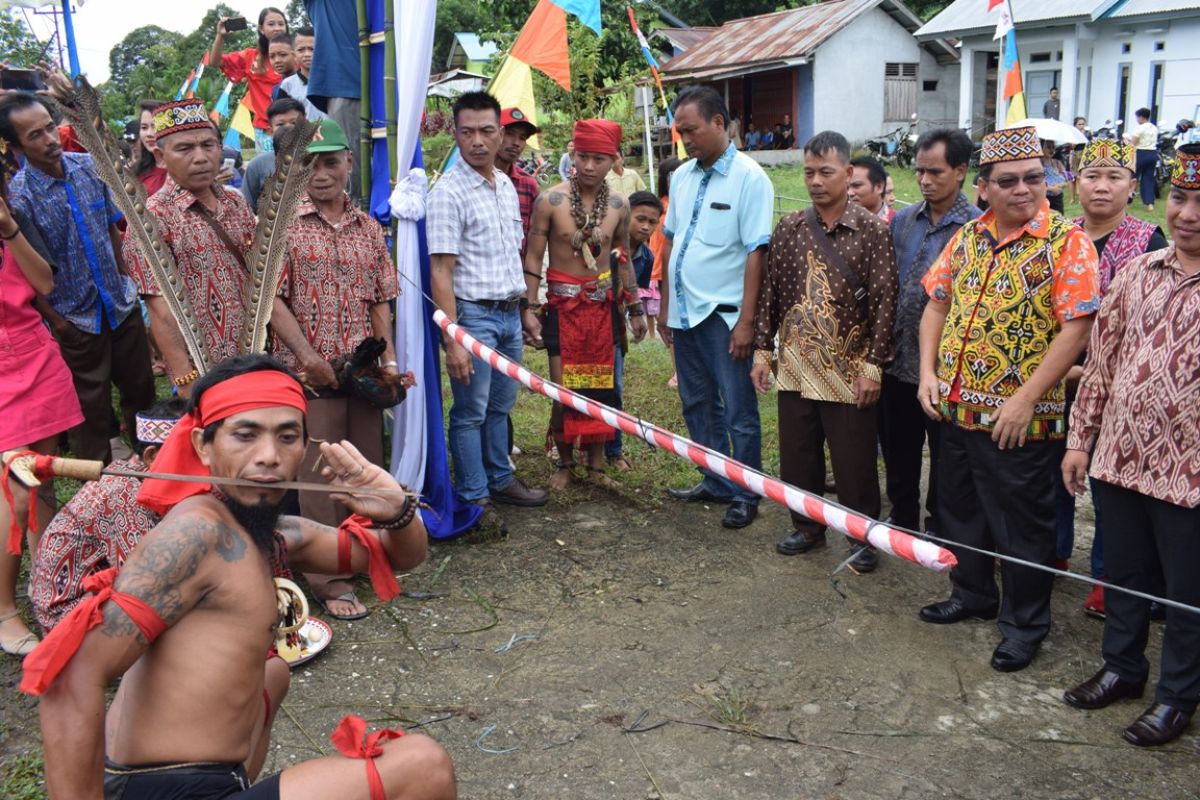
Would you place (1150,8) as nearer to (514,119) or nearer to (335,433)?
(514,119)

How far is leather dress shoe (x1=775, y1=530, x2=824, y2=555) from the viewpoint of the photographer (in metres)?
5.01

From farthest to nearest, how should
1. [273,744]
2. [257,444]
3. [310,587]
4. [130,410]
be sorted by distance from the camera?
1. [130,410]
2. [310,587]
3. [273,744]
4. [257,444]

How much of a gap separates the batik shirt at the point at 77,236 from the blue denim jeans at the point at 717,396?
294 centimetres

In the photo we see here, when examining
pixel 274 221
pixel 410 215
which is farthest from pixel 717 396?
pixel 274 221

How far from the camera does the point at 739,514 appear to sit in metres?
5.36

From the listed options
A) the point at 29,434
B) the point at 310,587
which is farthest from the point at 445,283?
the point at 29,434

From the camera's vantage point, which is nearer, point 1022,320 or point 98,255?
point 1022,320

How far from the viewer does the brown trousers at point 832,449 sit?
187 inches

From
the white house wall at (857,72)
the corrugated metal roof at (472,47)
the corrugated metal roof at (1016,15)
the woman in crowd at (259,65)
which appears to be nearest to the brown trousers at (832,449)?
the woman in crowd at (259,65)

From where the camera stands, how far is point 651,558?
4992 mm

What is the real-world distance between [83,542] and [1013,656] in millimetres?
3389

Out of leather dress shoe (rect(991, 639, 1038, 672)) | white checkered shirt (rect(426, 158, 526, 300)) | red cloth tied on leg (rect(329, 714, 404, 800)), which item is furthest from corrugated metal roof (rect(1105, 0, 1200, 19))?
red cloth tied on leg (rect(329, 714, 404, 800))

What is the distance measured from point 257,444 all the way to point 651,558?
2908 millimetres

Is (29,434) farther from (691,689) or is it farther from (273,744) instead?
(691,689)
